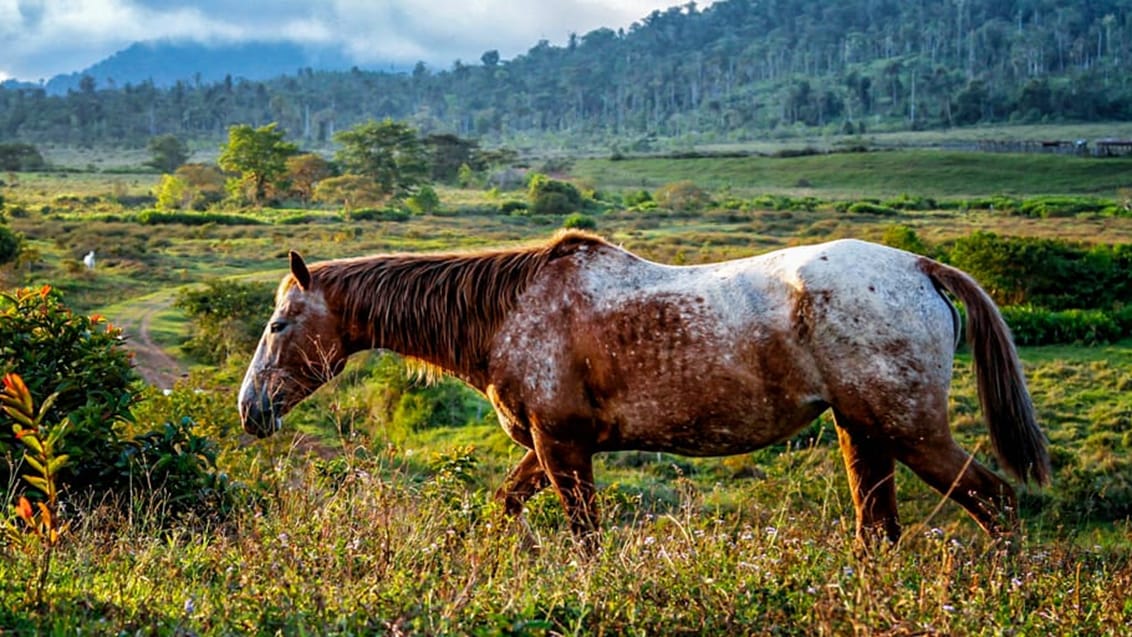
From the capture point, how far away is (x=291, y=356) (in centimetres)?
599

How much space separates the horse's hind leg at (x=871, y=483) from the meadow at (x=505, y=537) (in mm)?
184

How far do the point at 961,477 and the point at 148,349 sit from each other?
14.5 meters

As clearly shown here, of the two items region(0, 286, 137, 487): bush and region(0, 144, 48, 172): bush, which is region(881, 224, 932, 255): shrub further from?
region(0, 144, 48, 172): bush

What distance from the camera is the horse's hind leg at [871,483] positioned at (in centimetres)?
529

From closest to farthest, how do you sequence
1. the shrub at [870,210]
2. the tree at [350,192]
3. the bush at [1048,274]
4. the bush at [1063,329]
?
the bush at [1063,329]
the bush at [1048,274]
the shrub at [870,210]
the tree at [350,192]

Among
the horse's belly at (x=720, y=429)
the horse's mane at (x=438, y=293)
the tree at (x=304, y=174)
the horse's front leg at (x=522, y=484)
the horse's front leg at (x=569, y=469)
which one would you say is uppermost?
the tree at (x=304, y=174)

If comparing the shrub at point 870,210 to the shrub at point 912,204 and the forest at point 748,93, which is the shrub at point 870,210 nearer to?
the shrub at point 912,204

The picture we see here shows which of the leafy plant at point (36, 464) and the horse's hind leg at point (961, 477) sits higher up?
the leafy plant at point (36, 464)

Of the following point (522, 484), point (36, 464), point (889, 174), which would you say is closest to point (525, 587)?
point (36, 464)

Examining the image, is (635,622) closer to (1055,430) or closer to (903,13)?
(1055,430)

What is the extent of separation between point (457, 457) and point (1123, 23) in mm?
176090

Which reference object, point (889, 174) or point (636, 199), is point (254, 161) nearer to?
point (636, 199)

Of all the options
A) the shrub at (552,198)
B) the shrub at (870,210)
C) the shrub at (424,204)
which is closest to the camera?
the shrub at (870,210)

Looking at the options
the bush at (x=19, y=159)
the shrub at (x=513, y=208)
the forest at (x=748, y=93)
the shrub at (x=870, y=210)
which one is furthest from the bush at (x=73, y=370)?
the forest at (x=748, y=93)
